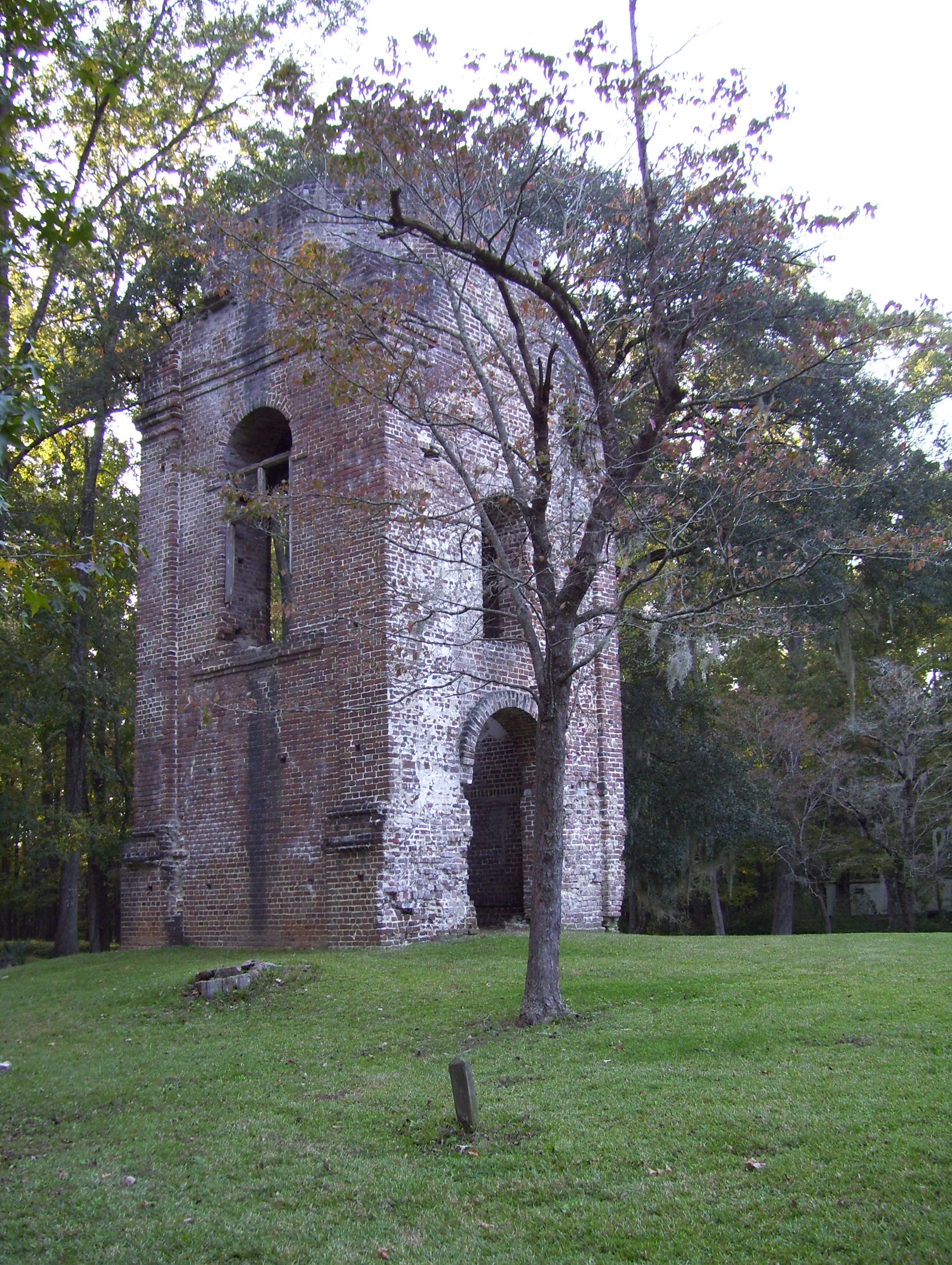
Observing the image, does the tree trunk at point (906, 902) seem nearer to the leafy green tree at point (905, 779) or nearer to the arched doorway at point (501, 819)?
the leafy green tree at point (905, 779)

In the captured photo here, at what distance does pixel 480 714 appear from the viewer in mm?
14023

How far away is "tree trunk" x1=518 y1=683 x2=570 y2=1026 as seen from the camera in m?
8.47

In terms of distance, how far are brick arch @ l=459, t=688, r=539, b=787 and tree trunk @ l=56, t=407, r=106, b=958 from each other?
9.59 m

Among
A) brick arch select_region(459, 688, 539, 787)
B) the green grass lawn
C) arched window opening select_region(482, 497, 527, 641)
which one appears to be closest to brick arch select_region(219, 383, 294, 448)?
arched window opening select_region(482, 497, 527, 641)

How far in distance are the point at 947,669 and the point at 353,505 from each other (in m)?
19.9

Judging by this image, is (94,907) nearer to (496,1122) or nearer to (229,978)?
(229,978)

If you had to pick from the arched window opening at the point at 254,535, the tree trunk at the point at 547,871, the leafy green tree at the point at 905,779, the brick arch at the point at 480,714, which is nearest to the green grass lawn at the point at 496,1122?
the tree trunk at the point at 547,871

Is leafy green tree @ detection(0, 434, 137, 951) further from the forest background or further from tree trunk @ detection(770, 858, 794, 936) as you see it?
tree trunk @ detection(770, 858, 794, 936)

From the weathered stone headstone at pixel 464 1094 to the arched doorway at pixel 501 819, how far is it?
9666 mm

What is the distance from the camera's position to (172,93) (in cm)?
1633

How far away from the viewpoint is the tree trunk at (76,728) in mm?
20453

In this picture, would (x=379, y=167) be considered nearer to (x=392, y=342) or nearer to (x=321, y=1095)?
(x=392, y=342)

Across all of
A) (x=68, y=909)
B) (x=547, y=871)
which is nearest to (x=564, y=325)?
(x=547, y=871)

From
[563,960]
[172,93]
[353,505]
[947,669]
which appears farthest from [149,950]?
[947,669]
